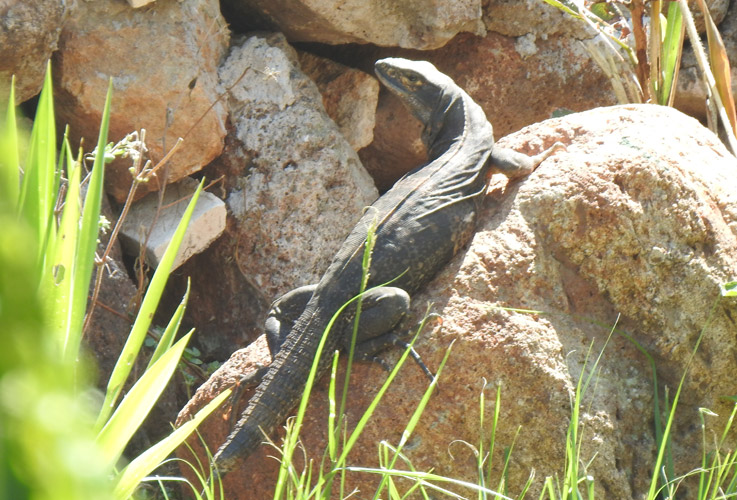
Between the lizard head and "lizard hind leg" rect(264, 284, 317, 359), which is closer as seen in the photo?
"lizard hind leg" rect(264, 284, 317, 359)

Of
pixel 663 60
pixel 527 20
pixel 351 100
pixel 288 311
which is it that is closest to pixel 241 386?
pixel 288 311

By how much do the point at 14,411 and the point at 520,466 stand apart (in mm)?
2893

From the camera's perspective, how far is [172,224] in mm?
4723

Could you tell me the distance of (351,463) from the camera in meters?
3.08

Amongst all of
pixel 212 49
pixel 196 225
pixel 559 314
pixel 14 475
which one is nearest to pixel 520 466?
pixel 559 314

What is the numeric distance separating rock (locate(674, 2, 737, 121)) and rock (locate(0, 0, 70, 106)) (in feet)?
17.4

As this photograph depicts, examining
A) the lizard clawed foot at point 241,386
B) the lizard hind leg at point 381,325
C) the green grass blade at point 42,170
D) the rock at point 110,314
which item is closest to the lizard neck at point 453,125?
the lizard hind leg at point 381,325

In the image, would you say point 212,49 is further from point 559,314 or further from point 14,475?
point 14,475

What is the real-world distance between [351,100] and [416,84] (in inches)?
48.6

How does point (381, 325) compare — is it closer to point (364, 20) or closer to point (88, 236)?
point (88, 236)

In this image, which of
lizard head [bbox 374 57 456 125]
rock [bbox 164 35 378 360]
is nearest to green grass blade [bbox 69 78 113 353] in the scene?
lizard head [bbox 374 57 456 125]

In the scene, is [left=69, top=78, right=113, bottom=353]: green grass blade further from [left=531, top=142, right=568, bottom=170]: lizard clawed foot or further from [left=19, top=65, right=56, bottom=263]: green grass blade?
[left=531, top=142, right=568, bottom=170]: lizard clawed foot

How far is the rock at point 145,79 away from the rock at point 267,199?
0.91 ft

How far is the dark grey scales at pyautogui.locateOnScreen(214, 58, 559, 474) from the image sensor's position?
324cm
